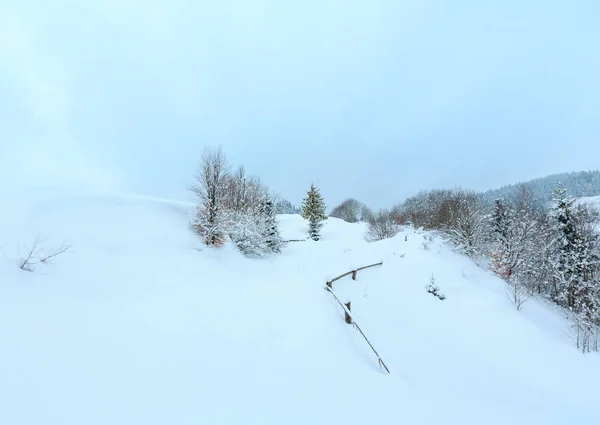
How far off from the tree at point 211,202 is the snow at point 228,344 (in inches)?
105

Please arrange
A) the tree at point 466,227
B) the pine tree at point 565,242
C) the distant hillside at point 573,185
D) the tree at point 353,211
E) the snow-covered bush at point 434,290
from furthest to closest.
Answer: the distant hillside at point 573,185
the tree at point 353,211
the tree at point 466,227
the pine tree at point 565,242
the snow-covered bush at point 434,290

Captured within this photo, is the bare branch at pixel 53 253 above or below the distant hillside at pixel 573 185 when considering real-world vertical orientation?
below

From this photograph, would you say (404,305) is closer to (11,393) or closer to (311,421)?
(311,421)

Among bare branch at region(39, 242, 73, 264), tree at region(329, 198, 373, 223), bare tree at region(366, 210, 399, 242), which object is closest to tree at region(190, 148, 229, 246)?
bare branch at region(39, 242, 73, 264)

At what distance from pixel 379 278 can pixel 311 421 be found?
10132mm

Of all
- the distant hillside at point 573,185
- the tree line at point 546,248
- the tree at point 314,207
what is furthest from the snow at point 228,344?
the distant hillside at point 573,185

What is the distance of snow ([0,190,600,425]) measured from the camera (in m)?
3.52

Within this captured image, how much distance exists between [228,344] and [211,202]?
13.2 m

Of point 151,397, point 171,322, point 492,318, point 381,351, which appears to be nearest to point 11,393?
point 151,397

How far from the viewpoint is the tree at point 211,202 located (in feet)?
52.8

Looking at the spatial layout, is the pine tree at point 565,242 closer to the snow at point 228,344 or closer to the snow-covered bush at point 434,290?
the snow at point 228,344

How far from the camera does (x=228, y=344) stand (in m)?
5.38

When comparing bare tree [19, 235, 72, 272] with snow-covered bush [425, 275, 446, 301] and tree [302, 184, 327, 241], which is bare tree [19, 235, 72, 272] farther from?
tree [302, 184, 327, 241]

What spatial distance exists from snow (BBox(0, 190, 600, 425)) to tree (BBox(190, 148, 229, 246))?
2674 millimetres
